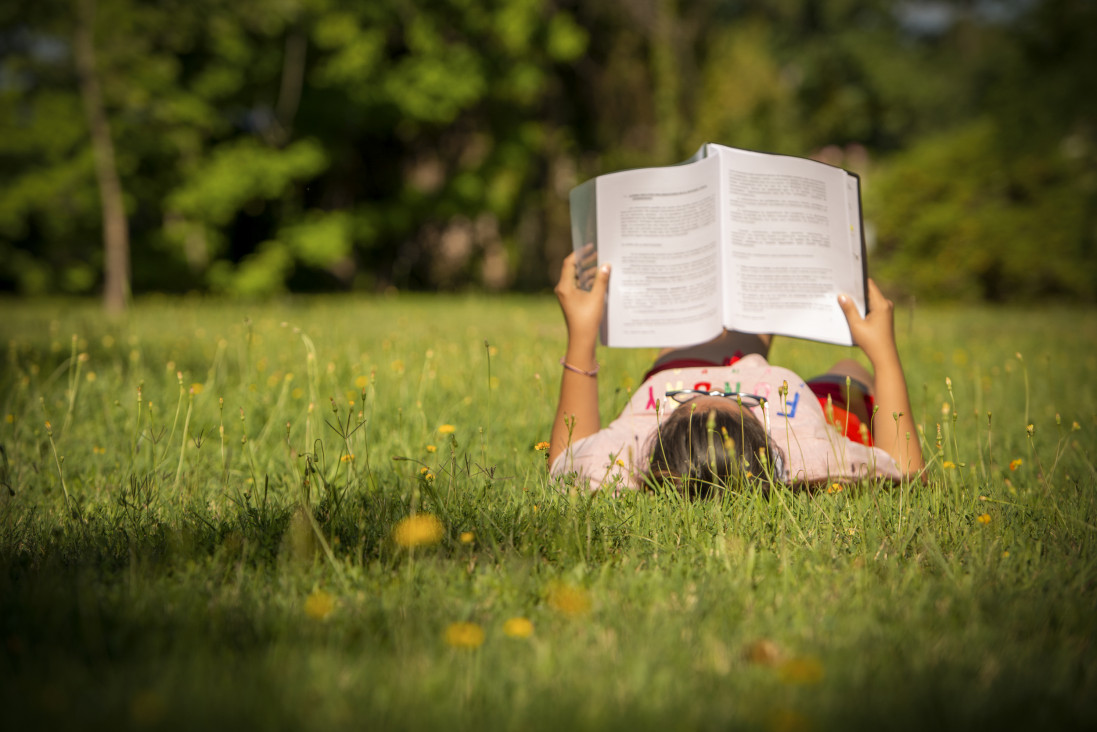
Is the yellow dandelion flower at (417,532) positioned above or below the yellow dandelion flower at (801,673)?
above

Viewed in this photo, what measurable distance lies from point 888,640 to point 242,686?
1147mm

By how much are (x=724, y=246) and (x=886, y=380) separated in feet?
2.10

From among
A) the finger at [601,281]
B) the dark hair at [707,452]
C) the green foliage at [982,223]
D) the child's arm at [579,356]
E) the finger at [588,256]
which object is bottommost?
the dark hair at [707,452]

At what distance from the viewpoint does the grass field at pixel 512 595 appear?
1323 millimetres

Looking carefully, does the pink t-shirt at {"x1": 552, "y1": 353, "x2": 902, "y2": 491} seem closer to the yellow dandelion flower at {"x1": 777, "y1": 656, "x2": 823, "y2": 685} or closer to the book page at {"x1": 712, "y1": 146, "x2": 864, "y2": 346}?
the book page at {"x1": 712, "y1": 146, "x2": 864, "y2": 346}

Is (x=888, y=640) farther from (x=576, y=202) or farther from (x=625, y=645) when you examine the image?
(x=576, y=202)

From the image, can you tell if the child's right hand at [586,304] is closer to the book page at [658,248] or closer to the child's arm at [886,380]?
the book page at [658,248]

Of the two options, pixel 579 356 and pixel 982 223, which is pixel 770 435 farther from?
pixel 982 223

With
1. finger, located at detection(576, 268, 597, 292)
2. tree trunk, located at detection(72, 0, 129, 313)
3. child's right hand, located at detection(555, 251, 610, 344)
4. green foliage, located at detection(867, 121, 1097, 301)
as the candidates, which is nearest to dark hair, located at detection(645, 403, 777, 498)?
child's right hand, located at detection(555, 251, 610, 344)

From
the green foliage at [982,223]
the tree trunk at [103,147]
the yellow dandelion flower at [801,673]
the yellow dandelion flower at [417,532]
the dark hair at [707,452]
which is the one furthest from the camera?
the green foliage at [982,223]

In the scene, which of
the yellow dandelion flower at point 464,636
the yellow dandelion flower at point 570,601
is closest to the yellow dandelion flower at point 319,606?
the yellow dandelion flower at point 464,636

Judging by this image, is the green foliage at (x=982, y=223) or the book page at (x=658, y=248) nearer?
the book page at (x=658, y=248)

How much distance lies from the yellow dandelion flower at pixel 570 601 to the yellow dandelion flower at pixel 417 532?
388 mm

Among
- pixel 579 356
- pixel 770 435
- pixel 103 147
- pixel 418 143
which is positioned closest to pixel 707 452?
pixel 770 435
